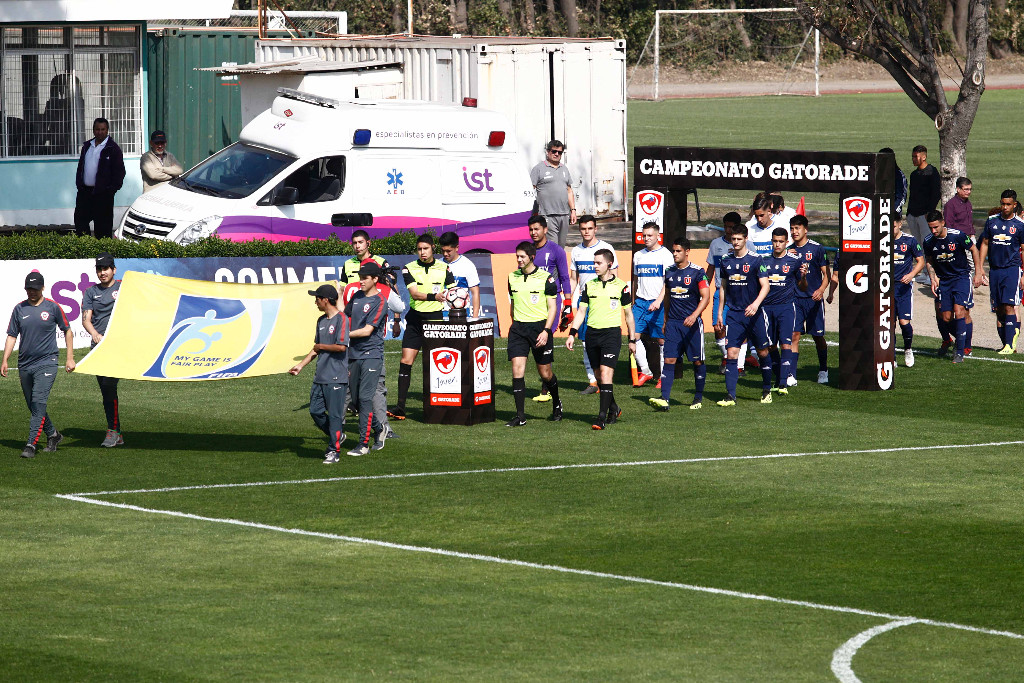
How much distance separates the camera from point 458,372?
54.1 feet

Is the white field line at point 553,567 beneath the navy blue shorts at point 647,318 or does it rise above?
beneath

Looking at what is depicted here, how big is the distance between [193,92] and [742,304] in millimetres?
19133

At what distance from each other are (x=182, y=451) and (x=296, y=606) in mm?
5530

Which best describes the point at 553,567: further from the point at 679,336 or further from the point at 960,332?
the point at 960,332

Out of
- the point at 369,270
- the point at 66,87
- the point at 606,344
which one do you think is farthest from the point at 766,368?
the point at 66,87

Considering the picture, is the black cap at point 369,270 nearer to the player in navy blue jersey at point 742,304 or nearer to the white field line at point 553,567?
the white field line at point 553,567

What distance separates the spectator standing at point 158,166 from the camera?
2555 cm

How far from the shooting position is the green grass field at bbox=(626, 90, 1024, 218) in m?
40.5

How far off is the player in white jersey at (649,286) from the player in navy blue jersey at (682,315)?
2.72 ft

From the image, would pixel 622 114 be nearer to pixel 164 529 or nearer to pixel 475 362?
pixel 475 362

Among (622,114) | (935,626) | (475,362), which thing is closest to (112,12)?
(622,114)

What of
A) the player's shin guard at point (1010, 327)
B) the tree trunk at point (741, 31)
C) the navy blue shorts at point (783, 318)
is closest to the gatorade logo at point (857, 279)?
the navy blue shorts at point (783, 318)

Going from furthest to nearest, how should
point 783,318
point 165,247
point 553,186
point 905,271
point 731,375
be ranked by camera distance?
point 553,186, point 165,247, point 905,271, point 783,318, point 731,375

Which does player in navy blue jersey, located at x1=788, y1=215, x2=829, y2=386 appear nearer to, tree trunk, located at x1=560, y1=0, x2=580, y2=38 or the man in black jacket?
the man in black jacket
